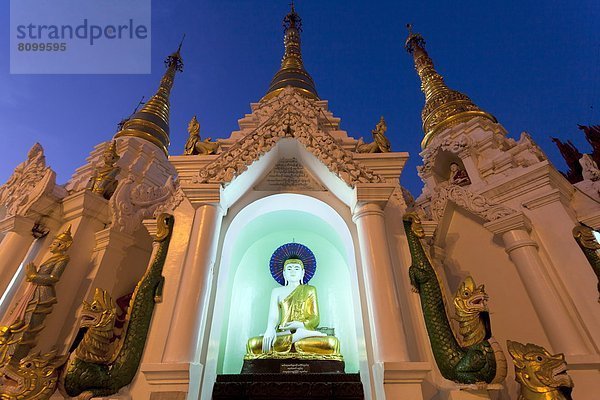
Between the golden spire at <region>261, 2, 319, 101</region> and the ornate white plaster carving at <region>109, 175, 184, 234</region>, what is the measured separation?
3.92 metres

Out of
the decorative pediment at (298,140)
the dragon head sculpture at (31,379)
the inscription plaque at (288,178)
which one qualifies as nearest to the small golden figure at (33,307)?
the dragon head sculpture at (31,379)

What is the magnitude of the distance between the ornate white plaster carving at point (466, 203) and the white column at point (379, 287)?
12.0 ft

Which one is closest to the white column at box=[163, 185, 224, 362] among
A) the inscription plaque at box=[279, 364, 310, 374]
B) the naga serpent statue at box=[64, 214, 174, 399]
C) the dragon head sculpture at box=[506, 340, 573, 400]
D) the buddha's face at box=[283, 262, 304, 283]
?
the naga serpent statue at box=[64, 214, 174, 399]

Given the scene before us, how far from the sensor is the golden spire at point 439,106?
1130 centimetres

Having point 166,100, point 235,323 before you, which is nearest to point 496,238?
point 235,323

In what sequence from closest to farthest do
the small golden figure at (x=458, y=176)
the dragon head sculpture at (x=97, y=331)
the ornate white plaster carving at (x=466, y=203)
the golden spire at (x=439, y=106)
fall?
the dragon head sculpture at (x=97, y=331)
the ornate white plaster carving at (x=466, y=203)
the small golden figure at (x=458, y=176)
the golden spire at (x=439, y=106)

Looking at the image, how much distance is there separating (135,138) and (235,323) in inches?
307

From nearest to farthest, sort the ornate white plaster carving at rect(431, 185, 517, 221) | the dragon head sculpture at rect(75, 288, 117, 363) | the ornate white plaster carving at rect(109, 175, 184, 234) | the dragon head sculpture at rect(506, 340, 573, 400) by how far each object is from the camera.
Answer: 1. the dragon head sculpture at rect(506, 340, 573, 400)
2. the dragon head sculpture at rect(75, 288, 117, 363)
3. the ornate white plaster carving at rect(109, 175, 184, 234)
4. the ornate white plaster carving at rect(431, 185, 517, 221)

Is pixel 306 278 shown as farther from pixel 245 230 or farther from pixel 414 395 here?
pixel 414 395

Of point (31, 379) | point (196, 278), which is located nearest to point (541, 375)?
point (196, 278)

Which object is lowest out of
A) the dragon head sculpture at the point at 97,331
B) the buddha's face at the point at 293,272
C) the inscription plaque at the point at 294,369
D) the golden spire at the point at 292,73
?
the inscription plaque at the point at 294,369

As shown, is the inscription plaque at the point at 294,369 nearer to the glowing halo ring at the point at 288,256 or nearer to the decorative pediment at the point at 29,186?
the glowing halo ring at the point at 288,256

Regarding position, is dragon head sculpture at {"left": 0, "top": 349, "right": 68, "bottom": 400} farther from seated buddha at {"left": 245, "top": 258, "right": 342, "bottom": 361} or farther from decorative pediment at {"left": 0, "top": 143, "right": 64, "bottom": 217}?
decorative pediment at {"left": 0, "top": 143, "right": 64, "bottom": 217}

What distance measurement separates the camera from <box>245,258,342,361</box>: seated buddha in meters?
4.85
